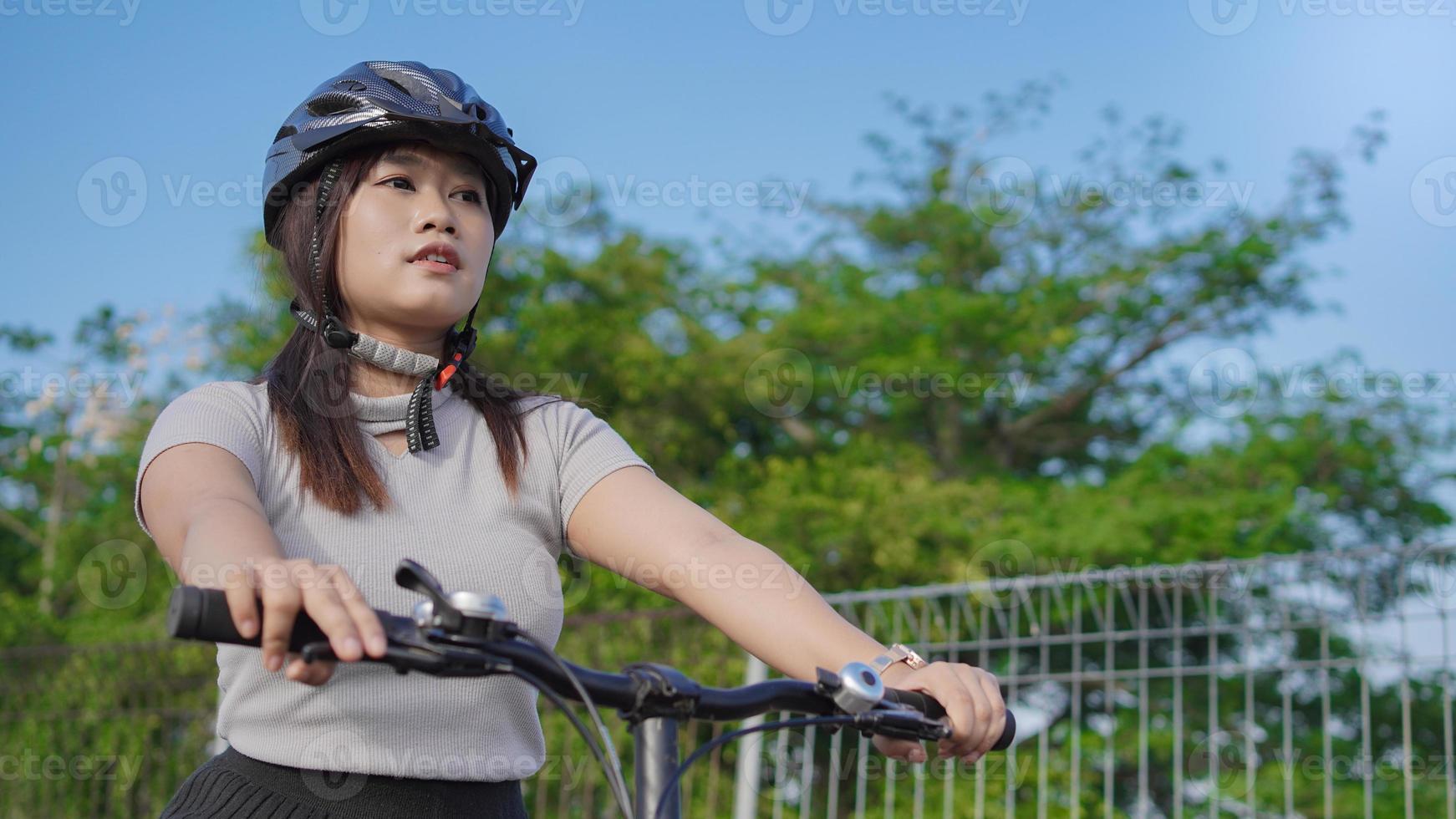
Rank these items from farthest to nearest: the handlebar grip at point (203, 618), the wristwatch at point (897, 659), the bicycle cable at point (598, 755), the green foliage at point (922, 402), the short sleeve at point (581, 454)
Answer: the green foliage at point (922, 402), the short sleeve at point (581, 454), the wristwatch at point (897, 659), the bicycle cable at point (598, 755), the handlebar grip at point (203, 618)

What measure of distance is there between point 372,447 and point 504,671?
878mm

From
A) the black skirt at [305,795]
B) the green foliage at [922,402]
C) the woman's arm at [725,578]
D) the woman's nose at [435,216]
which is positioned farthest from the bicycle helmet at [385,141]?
the green foliage at [922,402]

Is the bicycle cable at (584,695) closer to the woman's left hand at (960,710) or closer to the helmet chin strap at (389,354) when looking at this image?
the woman's left hand at (960,710)

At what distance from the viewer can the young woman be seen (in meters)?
1.84

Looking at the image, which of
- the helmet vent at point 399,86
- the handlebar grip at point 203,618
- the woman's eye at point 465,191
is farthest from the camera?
the helmet vent at point 399,86

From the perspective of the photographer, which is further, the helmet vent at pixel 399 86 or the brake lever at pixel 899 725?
the helmet vent at pixel 399 86

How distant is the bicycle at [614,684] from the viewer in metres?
1.27

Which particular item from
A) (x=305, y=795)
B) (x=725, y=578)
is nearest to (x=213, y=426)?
(x=305, y=795)

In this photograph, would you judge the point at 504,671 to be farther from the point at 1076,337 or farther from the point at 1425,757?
the point at 1076,337

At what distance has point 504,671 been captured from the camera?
135 centimetres

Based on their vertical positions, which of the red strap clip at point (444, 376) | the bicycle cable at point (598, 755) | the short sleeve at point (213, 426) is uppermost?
the red strap clip at point (444, 376)

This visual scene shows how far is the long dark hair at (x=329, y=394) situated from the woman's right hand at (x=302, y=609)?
0.70 meters

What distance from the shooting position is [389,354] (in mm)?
2205

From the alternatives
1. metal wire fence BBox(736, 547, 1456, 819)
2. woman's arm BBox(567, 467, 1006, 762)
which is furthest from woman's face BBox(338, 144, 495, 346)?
metal wire fence BBox(736, 547, 1456, 819)
